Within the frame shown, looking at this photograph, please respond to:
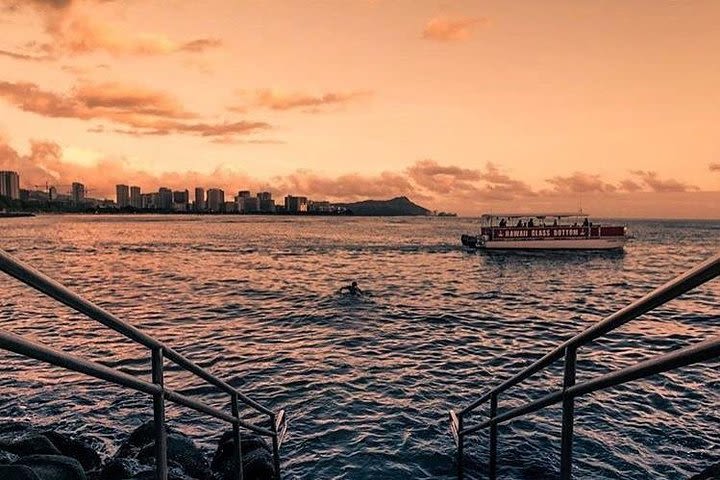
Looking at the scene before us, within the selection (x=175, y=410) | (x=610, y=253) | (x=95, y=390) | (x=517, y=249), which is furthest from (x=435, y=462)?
(x=610, y=253)

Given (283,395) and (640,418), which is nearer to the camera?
(640,418)

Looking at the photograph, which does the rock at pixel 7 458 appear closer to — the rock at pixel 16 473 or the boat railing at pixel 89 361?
the rock at pixel 16 473

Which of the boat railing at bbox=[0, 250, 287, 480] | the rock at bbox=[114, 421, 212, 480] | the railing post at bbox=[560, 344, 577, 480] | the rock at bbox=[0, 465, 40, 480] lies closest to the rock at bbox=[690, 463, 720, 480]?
the railing post at bbox=[560, 344, 577, 480]

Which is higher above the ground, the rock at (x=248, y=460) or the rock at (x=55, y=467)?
the rock at (x=55, y=467)

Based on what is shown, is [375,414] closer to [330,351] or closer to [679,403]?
[330,351]

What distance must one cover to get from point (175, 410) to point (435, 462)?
6.38 metres

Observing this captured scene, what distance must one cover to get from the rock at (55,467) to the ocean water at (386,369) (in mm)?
4717

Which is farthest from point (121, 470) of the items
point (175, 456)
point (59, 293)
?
point (59, 293)

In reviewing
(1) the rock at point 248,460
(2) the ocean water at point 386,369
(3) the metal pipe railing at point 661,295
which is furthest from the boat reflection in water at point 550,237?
(3) the metal pipe railing at point 661,295

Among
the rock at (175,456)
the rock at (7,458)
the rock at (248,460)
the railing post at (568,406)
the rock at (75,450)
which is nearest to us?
the railing post at (568,406)

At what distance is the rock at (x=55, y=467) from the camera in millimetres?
4625

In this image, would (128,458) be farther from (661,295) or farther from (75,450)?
(661,295)

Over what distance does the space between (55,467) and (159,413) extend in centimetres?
306

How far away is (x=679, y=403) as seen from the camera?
12.7 metres
